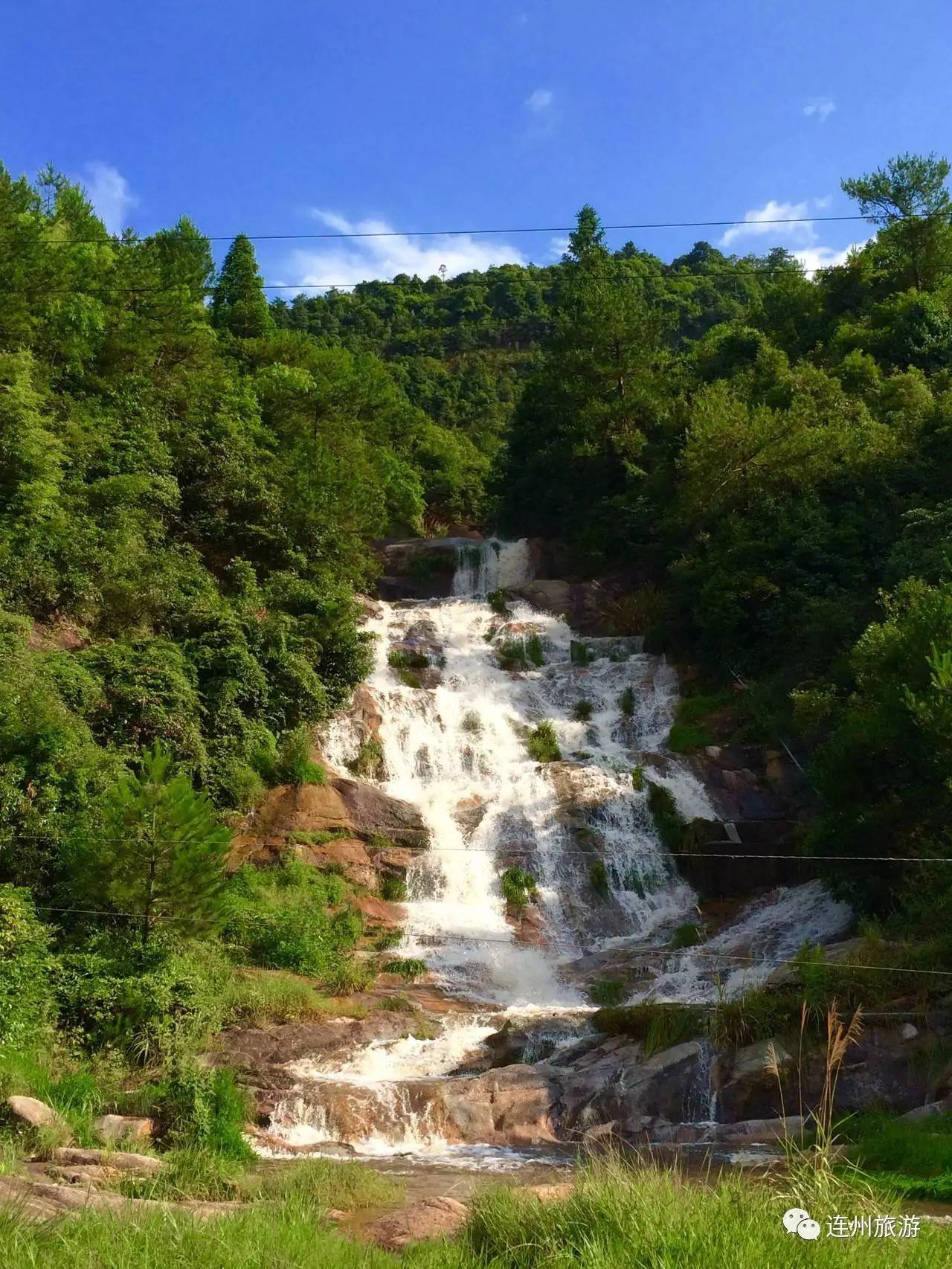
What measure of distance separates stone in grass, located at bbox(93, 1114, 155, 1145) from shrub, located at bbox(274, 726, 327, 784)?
407 inches

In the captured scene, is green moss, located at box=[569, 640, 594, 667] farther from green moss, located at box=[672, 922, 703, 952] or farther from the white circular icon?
the white circular icon

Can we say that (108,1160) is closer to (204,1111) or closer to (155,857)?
(204,1111)

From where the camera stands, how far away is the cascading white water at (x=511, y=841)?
13414mm

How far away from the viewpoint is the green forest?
13.5m

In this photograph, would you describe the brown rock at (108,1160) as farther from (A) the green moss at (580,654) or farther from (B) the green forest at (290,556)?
(A) the green moss at (580,654)

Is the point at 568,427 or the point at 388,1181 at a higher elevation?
the point at 568,427

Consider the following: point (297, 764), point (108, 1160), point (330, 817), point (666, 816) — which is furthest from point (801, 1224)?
point (297, 764)

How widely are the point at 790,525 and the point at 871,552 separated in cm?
233

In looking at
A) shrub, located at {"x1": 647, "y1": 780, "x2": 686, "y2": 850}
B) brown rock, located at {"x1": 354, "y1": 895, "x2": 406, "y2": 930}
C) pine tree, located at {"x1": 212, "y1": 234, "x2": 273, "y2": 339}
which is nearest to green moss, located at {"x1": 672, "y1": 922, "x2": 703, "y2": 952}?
shrub, located at {"x1": 647, "y1": 780, "x2": 686, "y2": 850}

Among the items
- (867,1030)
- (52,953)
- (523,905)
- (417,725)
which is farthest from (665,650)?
(52,953)

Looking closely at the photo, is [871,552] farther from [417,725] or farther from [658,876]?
[417,725]

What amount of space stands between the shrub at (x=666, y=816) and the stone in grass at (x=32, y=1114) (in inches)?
543

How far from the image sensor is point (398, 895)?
63.0 ft

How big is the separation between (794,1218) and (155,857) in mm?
10372
